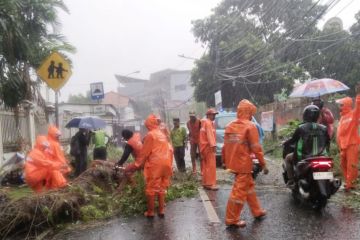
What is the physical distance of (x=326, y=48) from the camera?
27.9 m

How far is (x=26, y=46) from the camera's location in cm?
1062

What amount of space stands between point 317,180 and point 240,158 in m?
1.20

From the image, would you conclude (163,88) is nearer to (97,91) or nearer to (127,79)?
(127,79)

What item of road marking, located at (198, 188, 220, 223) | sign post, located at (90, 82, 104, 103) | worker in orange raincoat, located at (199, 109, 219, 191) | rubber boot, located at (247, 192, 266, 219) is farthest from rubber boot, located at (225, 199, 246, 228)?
sign post, located at (90, 82, 104, 103)

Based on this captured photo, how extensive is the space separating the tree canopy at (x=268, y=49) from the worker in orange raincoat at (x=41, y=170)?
846 inches

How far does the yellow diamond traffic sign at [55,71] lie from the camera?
9.39m

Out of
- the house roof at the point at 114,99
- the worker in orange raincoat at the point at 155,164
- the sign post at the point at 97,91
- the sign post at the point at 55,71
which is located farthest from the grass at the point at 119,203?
the house roof at the point at 114,99

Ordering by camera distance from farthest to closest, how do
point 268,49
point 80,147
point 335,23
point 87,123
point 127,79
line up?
point 127,79, point 268,49, point 335,23, point 87,123, point 80,147

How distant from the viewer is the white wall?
67.8 meters

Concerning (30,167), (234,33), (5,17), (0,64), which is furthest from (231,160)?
(234,33)

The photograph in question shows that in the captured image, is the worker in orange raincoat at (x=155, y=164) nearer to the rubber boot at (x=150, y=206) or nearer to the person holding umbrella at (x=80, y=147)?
the rubber boot at (x=150, y=206)

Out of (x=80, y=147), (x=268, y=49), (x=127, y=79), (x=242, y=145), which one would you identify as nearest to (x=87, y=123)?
(x=80, y=147)

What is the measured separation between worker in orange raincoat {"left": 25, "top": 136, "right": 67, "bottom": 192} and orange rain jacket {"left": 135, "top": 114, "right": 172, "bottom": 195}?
7.77ft

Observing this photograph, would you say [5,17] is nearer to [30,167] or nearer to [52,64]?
[52,64]
